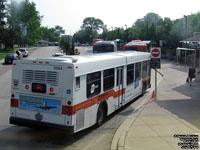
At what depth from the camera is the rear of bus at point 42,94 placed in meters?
8.64

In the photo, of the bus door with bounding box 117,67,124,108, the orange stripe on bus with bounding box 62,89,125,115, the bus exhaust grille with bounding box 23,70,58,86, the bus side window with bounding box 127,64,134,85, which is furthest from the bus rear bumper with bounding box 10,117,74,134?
the bus side window with bounding box 127,64,134,85

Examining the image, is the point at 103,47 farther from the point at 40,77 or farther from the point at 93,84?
the point at 40,77

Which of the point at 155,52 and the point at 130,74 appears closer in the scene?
the point at 130,74

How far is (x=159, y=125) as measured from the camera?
10.4m

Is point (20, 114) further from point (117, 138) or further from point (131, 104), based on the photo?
point (131, 104)

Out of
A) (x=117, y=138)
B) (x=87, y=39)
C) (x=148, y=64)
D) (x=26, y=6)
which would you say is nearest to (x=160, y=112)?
(x=117, y=138)

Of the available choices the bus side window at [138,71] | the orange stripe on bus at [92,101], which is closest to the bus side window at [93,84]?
the orange stripe on bus at [92,101]

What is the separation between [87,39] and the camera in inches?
6683

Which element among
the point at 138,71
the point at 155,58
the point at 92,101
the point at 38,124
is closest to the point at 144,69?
the point at 155,58

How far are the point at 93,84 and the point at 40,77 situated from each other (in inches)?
73.0

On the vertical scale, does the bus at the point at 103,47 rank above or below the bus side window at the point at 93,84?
above

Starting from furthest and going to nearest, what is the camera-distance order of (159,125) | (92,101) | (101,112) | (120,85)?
1. (120,85)
2. (101,112)
3. (159,125)
4. (92,101)

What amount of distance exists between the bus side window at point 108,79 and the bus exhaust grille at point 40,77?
253 centimetres

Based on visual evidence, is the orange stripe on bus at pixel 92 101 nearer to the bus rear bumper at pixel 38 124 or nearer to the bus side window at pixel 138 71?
the bus rear bumper at pixel 38 124
